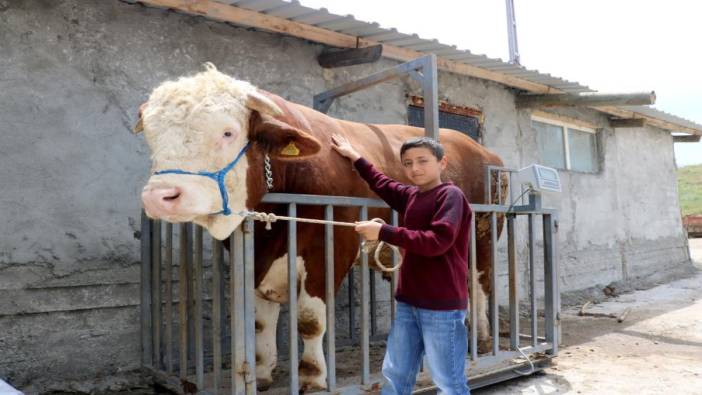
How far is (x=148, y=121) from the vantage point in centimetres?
274

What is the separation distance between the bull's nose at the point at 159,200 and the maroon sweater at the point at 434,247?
94 cm

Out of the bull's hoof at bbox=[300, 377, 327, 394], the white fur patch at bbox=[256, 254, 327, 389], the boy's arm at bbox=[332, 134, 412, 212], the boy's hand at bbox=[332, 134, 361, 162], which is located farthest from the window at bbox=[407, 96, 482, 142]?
the bull's hoof at bbox=[300, 377, 327, 394]

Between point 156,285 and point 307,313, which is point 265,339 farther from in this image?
point 156,285

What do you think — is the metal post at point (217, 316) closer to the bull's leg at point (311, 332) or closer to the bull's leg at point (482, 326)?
the bull's leg at point (311, 332)

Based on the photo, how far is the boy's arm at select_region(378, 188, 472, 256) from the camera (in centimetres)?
246

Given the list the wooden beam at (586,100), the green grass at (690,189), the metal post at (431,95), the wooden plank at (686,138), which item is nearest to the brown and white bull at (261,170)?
the metal post at (431,95)

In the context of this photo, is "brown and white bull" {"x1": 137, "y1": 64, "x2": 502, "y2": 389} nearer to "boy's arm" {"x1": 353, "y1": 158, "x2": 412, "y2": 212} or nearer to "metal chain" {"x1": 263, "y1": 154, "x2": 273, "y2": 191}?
"metal chain" {"x1": 263, "y1": 154, "x2": 273, "y2": 191}

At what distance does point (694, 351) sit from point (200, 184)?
4.70 meters

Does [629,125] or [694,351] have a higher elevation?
[629,125]

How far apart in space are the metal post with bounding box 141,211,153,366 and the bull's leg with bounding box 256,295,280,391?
791mm

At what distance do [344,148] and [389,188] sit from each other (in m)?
0.53

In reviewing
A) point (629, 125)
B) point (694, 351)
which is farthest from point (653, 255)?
point (694, 351)

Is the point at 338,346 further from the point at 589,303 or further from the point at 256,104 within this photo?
the point at 589,303

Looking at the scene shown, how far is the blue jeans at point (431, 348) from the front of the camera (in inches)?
102
